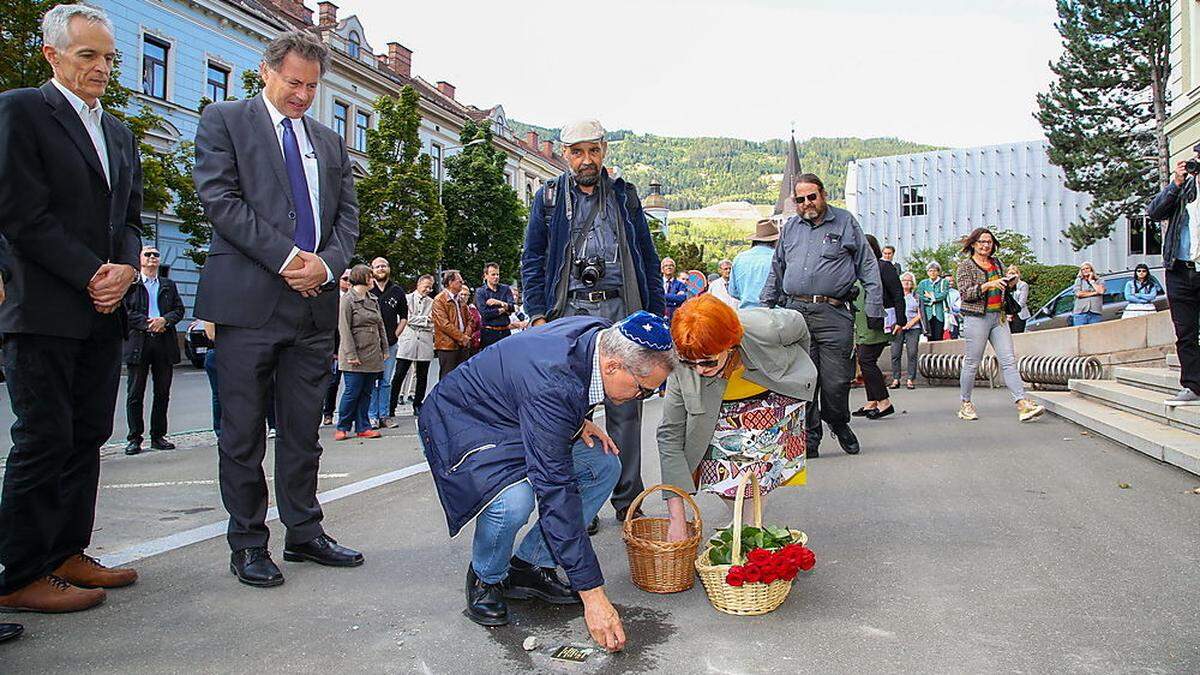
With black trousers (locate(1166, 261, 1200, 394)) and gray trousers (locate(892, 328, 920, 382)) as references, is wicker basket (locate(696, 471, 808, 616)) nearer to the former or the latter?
black trousers (locate(1166, 261, 1200, 394))

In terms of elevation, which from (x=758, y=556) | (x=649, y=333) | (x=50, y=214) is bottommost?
(x=758, y=556)

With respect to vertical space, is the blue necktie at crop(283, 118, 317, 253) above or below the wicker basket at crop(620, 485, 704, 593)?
above

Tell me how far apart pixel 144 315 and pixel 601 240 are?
5.34 meters

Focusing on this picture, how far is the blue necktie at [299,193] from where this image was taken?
4.04 metres

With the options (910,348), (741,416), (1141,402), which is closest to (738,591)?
(741,416)

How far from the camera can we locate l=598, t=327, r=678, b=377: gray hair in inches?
120

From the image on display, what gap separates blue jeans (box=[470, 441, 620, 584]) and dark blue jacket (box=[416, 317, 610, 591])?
5 centimetres

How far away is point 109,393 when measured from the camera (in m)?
3.75

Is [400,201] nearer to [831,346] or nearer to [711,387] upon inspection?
[831,346]

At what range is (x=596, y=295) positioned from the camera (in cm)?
495

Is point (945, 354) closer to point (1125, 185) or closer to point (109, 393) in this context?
point (109, 393)

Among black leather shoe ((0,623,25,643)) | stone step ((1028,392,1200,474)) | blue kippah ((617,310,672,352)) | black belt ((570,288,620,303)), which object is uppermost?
black belt ((570,288,620,303))

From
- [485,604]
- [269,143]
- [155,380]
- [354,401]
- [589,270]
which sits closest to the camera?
[485,604]

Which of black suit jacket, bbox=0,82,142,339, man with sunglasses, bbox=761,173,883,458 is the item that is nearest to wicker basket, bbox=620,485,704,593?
black suit jacket, bbox=0,82,142,339
